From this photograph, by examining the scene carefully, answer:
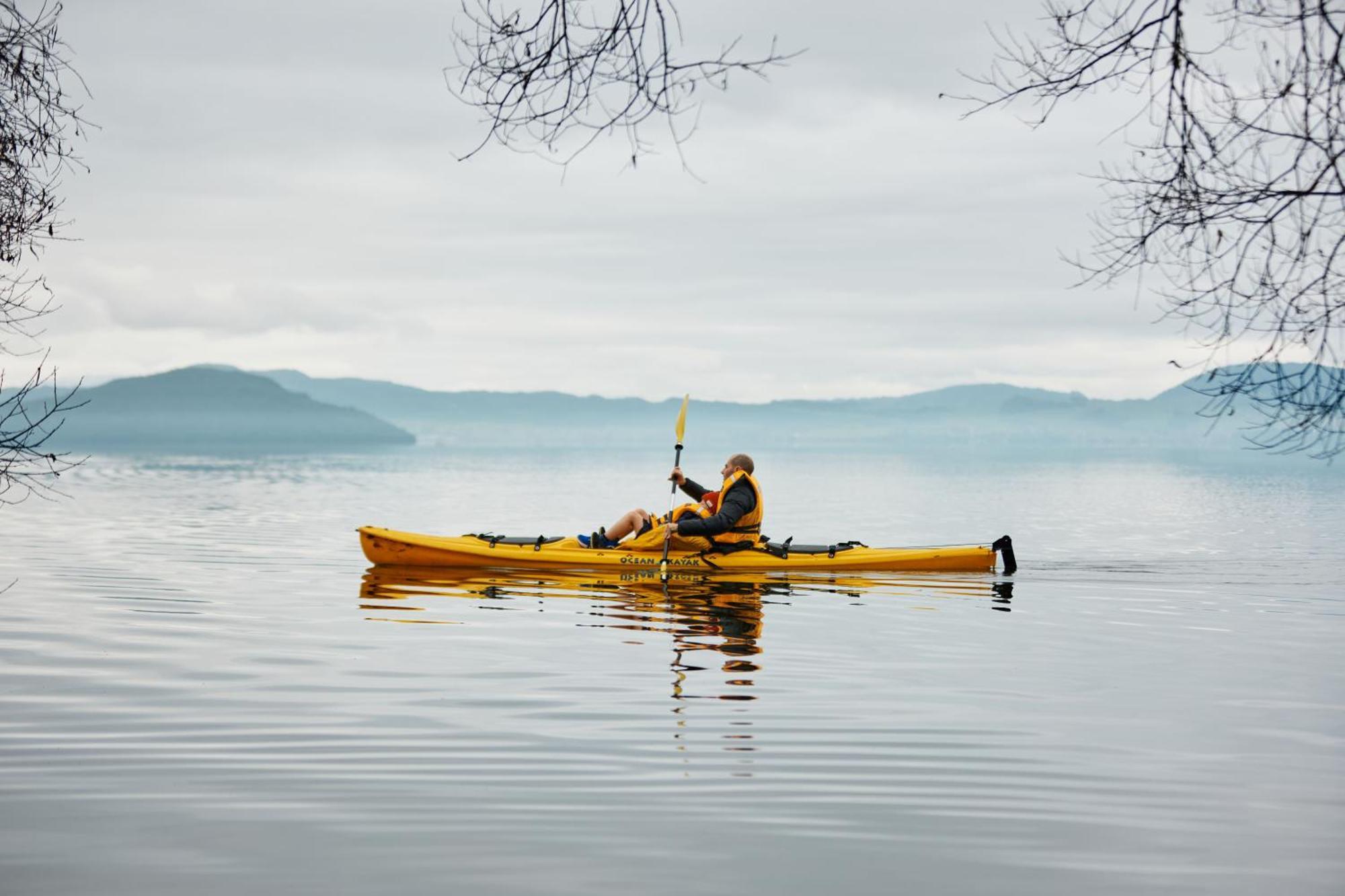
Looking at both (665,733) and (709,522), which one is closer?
(665,733)

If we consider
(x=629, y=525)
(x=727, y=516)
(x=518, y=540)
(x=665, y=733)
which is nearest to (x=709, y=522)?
(x=727, y=516)

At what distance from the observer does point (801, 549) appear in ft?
55.1

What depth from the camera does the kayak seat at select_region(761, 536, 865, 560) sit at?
1645cm

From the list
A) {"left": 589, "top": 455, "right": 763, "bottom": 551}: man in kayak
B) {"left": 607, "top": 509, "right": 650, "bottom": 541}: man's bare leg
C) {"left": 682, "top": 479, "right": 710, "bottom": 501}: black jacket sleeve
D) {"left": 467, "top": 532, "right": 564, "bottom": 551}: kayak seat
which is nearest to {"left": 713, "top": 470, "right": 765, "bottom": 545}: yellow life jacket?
{"left": 589, "top": 455, "right": 763, "bottom": 551}: man in kayak

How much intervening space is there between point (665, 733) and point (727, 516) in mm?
8487

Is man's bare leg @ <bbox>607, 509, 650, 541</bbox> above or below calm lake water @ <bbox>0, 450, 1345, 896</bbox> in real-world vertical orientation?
above

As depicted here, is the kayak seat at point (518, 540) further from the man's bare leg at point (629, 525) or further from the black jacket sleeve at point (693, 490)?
the black jacket sleeve at point (693, 490)

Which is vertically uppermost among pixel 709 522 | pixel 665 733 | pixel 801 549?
pixel 709 522

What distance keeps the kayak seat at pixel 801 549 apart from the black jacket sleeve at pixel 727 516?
71 cm

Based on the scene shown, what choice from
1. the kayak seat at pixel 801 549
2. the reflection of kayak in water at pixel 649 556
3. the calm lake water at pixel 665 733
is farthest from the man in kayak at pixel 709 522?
the calm lake water at pixel 665 733

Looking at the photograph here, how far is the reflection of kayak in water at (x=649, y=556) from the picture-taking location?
647 inches

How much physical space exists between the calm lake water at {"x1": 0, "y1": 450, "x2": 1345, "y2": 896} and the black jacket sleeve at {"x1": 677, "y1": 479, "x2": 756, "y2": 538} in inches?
28.7

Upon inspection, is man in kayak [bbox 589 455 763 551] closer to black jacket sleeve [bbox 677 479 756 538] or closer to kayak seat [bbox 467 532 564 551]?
black jacket sleeve [bbox 677 479 756 538]

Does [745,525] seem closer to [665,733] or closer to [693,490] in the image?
[693,490]
